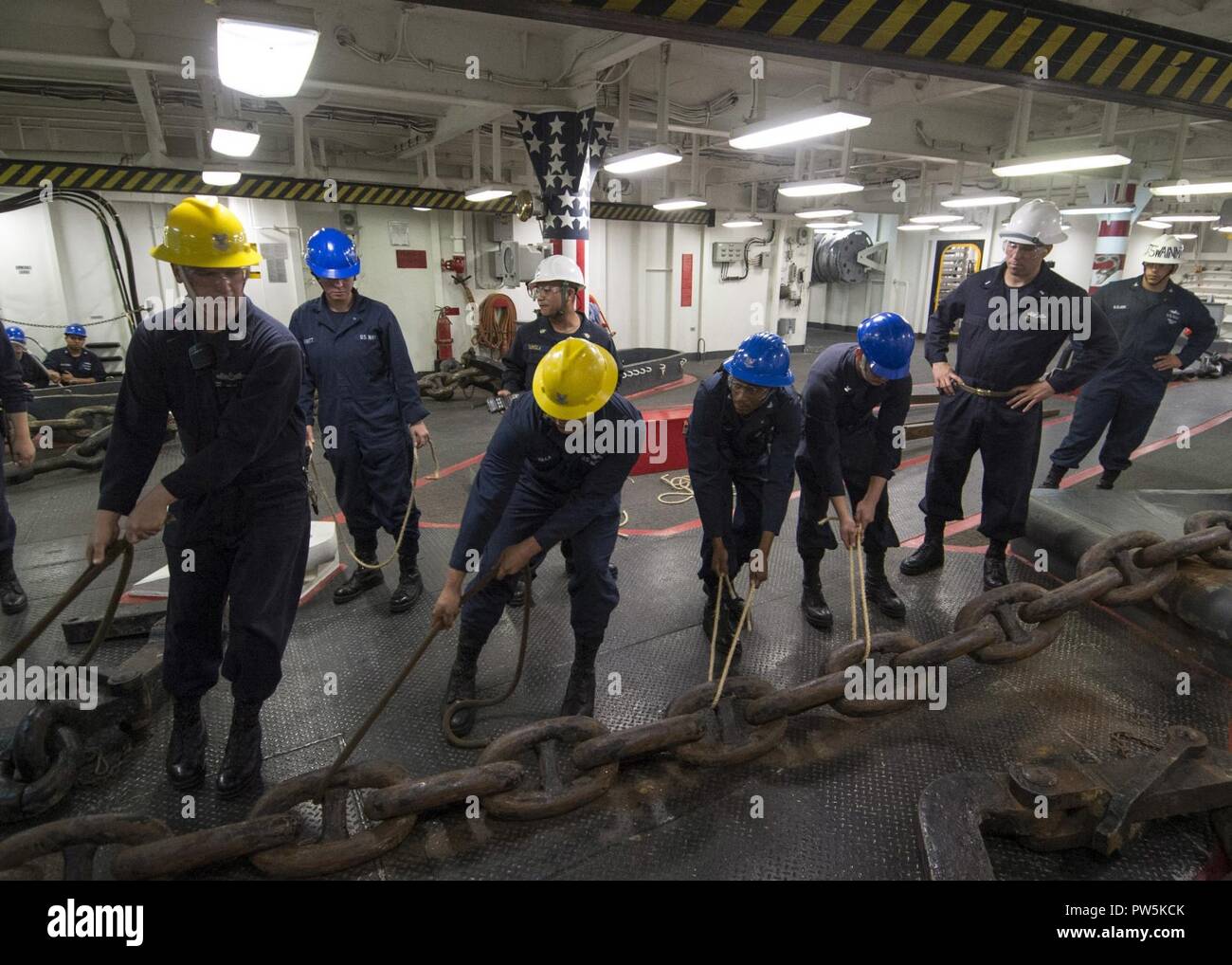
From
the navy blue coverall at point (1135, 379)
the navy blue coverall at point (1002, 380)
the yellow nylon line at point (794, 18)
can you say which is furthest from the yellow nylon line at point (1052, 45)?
the navy blue coverall at point (1135, 379)

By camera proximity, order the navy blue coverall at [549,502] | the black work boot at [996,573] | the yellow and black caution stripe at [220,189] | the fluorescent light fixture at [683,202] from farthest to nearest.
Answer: the fluorescent light fixture at [683,202] < the yellow and black caution stripe at [220,189] < the black work boot at [996,573] < the navy blue coverall at [549,502]

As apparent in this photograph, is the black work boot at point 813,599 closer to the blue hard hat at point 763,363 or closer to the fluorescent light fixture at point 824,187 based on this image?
the blue hard hat at point 763,363

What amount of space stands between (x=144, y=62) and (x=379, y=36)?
5.73 feet

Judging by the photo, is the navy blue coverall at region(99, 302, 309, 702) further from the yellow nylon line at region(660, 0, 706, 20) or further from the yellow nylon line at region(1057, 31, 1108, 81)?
the yellow nylon line at region(1057, 31, 1108, 81)

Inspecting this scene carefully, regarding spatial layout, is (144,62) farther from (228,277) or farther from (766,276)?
(766,276)

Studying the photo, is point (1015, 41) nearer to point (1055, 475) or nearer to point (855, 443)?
point (855, 443)

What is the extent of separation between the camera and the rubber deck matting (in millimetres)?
2055

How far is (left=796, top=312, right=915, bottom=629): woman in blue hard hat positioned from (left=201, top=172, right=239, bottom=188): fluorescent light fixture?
292 inches

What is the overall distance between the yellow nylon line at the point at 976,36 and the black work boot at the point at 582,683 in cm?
238

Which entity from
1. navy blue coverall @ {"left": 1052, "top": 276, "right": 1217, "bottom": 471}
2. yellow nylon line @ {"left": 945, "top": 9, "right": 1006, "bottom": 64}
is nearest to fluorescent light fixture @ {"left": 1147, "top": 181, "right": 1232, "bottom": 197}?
navy blue coverall @ {"left": 1052, "top": 276, "right": 1217, "bottom": 471}

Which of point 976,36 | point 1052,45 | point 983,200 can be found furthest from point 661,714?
point 983,200

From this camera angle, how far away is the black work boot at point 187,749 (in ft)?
7.53

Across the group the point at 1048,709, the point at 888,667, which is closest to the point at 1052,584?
the point at 1048,709

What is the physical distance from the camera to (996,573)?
3.71 metres
